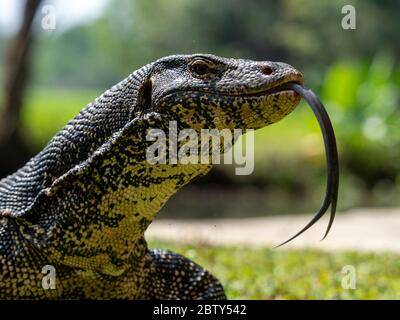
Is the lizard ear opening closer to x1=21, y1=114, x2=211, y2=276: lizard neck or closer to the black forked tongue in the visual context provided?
x1=21, y1=114, x2=211, y2=276: lizard neck

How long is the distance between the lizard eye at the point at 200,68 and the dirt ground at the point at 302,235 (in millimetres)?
3681

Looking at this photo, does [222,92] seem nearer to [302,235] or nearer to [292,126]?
[302,235]

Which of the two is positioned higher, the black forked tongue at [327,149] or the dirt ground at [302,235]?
the black forked tongue at [327,149]

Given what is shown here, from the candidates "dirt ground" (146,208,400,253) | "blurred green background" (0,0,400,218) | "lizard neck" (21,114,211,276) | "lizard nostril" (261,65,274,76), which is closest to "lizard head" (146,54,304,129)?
"lizard nostril" (261,65,274,76)

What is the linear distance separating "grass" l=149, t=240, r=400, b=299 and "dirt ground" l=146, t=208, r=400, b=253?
1.67 ft

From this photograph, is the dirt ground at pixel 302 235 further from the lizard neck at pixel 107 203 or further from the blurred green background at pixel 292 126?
the lizard neck at pixel 107 203

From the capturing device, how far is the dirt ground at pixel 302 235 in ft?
23.4

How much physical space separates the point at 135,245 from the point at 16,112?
11.2 meters

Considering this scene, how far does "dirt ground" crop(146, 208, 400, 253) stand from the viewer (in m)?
7.13

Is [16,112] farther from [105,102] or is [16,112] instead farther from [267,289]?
[105,102]

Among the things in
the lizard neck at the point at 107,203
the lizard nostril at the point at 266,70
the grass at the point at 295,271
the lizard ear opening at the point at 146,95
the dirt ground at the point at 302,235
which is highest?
the lizard nostril at the point at 266,70

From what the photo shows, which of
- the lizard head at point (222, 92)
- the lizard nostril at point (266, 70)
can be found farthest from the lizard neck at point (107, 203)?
the lizard nostril at point (266, 70)
